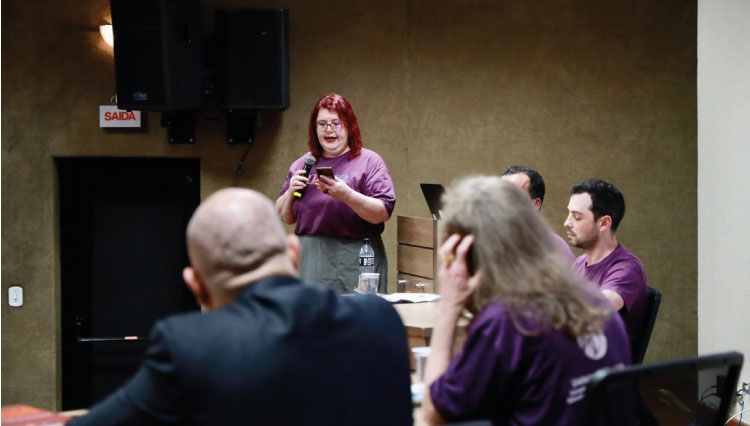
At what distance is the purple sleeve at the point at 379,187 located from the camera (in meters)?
3.88

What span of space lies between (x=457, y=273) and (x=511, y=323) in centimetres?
19

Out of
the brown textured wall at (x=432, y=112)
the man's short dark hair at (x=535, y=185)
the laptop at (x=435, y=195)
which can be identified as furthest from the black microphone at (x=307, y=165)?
the brown textured wall at (x=432, y=112)

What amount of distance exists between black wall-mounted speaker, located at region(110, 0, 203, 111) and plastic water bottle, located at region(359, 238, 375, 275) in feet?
4.55

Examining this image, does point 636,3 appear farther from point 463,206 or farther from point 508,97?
point 463,206

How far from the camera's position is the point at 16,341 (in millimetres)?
4906

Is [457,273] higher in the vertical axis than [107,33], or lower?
lower

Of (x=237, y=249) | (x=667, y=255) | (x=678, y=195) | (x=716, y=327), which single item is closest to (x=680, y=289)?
(x=667, y=255)

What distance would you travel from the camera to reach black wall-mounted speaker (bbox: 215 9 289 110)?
468cm

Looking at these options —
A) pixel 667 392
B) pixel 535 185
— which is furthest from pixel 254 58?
pixel 667 392

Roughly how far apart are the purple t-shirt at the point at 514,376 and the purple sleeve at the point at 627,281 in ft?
4.07

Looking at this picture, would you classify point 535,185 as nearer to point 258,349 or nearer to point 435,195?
point 435,195

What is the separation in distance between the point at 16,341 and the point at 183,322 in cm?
414

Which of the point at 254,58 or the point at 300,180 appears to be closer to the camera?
the point at 300,180

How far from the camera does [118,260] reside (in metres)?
5.15
